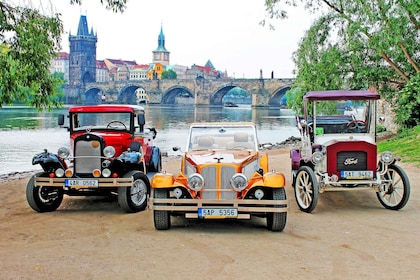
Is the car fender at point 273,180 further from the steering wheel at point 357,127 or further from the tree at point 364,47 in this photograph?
the tree at point 364,47

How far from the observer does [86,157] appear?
312 inches

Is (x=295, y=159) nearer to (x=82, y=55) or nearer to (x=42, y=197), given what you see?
(x=42, y=197)

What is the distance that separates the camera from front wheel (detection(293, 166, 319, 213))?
24.8 feet

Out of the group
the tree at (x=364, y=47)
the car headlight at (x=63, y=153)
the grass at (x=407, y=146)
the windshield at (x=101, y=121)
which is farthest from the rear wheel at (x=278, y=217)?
the tree at (x=364, y=47)

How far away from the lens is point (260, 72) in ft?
331

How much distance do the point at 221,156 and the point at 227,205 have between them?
0.86 metres

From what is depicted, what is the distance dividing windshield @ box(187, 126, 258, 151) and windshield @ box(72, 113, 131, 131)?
186 centimetres

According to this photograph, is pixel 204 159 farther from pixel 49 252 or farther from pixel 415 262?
pixel 415 262

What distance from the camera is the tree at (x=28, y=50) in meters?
8.62

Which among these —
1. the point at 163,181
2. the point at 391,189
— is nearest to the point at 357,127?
the point at 391,189

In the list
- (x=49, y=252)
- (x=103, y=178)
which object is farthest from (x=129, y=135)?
(x=49, y=252)

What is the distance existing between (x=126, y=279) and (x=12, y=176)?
1162 cm

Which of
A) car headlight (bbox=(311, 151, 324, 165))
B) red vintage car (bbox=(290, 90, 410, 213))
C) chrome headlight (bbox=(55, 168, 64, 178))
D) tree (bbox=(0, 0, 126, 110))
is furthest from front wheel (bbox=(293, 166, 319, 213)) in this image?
tree (bbox=(0, 0, 126, 110))

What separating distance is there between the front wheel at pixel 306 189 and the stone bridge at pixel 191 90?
75.1 metres
